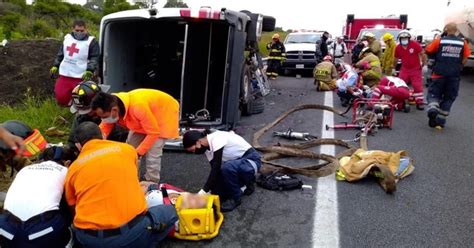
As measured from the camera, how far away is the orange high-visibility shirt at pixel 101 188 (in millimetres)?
2916

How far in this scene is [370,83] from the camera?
10133 millimetres

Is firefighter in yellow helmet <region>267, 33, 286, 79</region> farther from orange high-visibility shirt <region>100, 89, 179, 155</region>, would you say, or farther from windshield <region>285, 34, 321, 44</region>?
orange high-visibility shirt <region>100, 89, 179, 155</region>

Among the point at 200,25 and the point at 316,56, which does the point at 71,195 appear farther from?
the point at 316,56

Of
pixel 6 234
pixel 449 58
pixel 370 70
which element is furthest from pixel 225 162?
pixel 370 70

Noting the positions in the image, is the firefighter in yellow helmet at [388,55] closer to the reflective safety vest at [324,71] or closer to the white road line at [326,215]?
the reflective safety vest at [324,71]

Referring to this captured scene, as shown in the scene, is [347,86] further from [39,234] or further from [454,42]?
[39,234]

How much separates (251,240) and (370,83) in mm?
7423

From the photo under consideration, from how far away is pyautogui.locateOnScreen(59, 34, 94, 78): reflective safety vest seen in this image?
20.9 ft

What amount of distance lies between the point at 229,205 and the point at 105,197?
155 centimetres

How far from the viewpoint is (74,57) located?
6.41m

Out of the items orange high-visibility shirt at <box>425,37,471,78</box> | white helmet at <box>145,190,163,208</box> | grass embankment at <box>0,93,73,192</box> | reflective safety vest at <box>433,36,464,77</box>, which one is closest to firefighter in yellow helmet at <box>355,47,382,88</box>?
orange high-visibility shirt at <box>425,37,471,78</box>

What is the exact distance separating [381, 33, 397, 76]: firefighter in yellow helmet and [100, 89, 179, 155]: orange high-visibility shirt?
7.75 m

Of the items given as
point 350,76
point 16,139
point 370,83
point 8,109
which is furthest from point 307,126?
point 16,139

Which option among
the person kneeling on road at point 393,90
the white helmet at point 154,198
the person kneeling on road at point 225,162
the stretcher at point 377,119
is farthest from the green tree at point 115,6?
the white helmet at point 154,198
